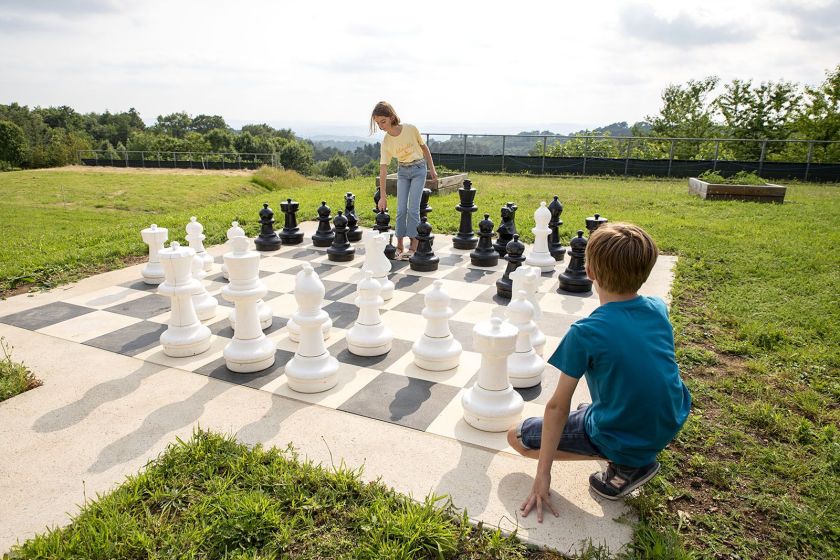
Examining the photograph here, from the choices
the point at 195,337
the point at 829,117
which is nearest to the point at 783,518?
the point at 195,337

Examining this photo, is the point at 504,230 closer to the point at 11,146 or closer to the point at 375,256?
the point at 375,256

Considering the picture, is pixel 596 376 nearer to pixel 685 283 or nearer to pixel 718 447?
pixel 718 447

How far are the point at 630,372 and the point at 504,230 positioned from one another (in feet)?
11.6

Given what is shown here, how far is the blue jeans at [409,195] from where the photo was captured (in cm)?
509

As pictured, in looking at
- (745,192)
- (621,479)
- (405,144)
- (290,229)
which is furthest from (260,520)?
(745,192)

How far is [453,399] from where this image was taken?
264 cm

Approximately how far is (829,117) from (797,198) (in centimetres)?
1422

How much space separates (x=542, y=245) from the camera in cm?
491

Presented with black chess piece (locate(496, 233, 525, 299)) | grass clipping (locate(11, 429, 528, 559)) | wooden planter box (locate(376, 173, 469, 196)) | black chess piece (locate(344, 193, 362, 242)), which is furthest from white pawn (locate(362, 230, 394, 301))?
wooden planter box (locate(376, 173, 469, 196))

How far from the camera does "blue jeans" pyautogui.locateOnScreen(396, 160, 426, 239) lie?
5.09 meters

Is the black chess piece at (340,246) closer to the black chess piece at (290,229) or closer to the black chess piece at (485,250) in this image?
the black chess piece at (290,229)

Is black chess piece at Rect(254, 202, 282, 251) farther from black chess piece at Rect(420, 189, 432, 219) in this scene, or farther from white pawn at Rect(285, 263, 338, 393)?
white pawn at Rect(285, 263, 338, 393)

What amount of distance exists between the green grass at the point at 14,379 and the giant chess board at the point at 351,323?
0.47 metres

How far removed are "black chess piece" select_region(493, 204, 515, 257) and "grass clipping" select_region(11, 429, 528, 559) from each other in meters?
3.52
